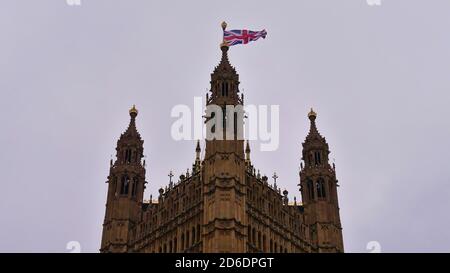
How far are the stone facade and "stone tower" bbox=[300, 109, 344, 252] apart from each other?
0.09 metres

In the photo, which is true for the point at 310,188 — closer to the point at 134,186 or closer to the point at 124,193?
the point at 134,186

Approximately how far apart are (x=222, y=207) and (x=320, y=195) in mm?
13454

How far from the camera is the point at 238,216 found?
5469 cm

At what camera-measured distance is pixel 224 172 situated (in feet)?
186

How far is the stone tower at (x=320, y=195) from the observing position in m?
61.2

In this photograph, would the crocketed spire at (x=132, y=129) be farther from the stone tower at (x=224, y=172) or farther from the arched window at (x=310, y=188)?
the arched window at (x=310, y=188)

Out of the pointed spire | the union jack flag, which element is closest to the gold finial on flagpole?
the union jack flag

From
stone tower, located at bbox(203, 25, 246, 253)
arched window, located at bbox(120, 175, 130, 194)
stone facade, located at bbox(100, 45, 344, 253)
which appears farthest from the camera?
arched window, located at bbox(120, 175, 130, 194)

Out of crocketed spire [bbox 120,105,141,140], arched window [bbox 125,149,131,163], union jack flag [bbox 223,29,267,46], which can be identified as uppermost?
union jack flag [bbox 223,29,267,46]

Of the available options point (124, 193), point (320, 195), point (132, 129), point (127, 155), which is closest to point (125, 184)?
point (124, 193)

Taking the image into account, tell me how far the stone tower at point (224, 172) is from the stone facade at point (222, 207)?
Answer: 0.08m

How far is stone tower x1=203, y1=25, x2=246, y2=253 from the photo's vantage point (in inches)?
2087

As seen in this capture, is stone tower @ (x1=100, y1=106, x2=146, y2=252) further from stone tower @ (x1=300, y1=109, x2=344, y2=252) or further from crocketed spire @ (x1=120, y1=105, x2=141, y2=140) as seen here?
stone tower @ (x1=300, y1=109, x2=344, y2=252)
